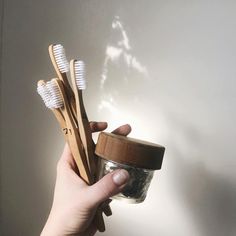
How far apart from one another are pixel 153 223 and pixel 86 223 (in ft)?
0.50

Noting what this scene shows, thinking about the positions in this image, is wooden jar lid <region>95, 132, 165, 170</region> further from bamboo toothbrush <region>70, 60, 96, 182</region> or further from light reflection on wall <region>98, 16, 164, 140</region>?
light reflection on wall <region>98, 16, 164, 140</region>

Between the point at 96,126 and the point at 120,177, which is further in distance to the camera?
the point at 96,126

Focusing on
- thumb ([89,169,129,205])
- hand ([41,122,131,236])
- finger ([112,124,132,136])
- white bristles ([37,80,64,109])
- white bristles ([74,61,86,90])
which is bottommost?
hand ([41,122,131,236])

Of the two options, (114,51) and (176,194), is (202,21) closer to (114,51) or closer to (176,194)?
(114,51)

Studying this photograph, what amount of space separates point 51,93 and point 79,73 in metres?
0.05

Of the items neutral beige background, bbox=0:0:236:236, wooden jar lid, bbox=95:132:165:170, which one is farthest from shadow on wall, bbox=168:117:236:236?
wooden jar lid, bbox=95:132:165:170

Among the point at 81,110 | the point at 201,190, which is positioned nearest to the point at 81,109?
the point at 81,110

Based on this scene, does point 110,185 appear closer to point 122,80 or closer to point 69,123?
point 69,123

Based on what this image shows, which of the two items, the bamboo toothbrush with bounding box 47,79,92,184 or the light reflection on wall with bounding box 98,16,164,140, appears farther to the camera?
the light reflection on wall with bounding box 98,16,164,140

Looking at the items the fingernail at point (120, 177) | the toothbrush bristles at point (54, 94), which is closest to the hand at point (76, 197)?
→ the fingernail at point (120, 177)

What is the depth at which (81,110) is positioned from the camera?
46cm

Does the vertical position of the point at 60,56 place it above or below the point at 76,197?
above

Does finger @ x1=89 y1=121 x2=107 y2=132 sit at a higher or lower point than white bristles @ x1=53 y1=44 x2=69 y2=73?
lower

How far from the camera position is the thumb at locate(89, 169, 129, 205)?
0.43m
